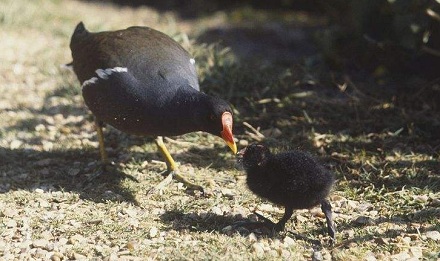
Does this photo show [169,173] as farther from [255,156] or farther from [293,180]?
[293,180]

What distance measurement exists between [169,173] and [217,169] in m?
0.38

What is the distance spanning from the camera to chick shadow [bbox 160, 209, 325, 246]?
4367 mm

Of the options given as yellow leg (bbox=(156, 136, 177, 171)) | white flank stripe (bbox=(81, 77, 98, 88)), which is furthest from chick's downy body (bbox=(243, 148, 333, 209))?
white flank stripe (bbox=(81, 77, 98, 88))

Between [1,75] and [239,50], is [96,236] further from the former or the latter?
[239,50]

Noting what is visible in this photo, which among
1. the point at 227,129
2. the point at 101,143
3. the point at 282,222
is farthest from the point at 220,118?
the point at 101,143

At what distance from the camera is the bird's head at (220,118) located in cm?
470

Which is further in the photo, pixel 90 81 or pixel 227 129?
pixel 90 81

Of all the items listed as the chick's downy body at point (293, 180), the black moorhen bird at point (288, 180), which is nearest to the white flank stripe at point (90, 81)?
the black moorhen bird at point (288, 180)

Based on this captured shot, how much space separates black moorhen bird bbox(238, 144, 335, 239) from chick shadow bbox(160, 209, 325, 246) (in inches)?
2.7

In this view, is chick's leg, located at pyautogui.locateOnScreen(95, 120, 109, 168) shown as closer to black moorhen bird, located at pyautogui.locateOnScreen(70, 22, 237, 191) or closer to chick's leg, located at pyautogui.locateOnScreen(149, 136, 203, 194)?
black moorhen bird, located at pyautogui.locateOnScreen(70, 22, 237, 191)

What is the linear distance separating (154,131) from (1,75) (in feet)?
9.82

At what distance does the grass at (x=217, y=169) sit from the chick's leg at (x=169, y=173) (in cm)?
8

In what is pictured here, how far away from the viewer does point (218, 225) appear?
4516 millimetres

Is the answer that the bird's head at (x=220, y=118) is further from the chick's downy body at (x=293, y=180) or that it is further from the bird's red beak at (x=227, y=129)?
the chick's downy body at (x=293, y=180)
